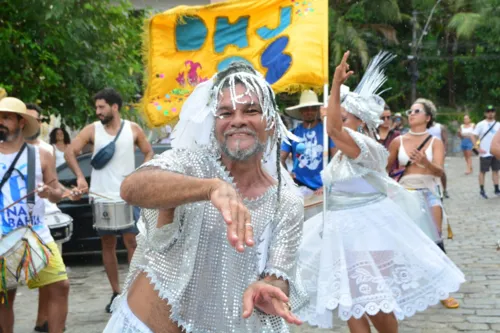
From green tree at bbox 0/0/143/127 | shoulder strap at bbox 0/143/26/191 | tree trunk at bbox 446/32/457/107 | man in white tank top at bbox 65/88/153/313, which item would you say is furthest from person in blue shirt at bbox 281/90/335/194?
tree trunk at bbox 446/32/457/107

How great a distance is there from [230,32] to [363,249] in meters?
2.76

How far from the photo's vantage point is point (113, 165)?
26.4 feet

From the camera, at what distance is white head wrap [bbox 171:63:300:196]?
9.90 ft

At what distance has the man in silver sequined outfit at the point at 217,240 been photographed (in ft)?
9.37

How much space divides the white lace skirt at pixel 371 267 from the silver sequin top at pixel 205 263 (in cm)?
254

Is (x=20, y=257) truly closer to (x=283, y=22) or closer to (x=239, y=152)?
(x=239, y=152)

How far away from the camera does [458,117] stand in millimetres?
39250

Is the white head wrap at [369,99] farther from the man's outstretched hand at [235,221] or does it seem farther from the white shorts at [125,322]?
the man's outstretched hand at [235,221]

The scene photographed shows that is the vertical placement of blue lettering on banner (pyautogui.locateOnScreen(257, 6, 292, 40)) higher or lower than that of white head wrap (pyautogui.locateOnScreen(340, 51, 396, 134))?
higher

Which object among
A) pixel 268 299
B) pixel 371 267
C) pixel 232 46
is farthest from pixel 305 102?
pixel 268 299

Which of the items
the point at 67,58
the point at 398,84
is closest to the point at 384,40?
the point at 398,84

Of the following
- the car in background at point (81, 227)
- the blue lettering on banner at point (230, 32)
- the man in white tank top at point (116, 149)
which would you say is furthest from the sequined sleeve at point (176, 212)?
the car in background at point (81, 227)

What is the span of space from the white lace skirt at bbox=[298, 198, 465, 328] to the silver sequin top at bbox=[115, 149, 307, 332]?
2.54 m

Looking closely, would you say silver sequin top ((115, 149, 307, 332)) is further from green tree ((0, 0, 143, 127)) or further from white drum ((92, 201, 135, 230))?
green tree ((0, 0, 143, 127))
